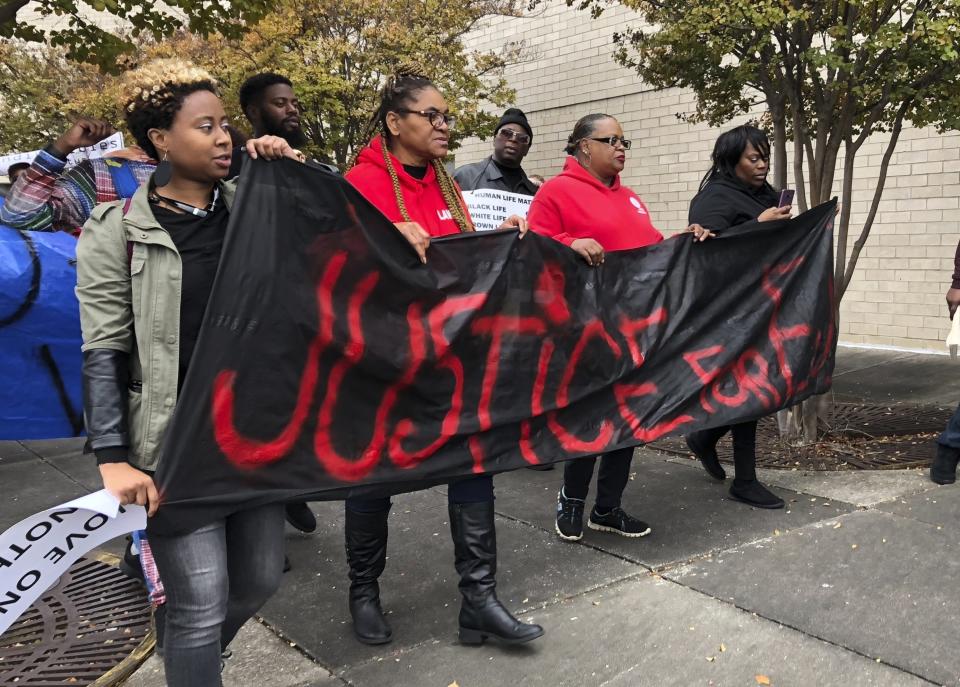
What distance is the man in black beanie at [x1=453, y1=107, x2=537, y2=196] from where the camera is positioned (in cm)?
585

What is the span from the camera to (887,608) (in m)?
3.26

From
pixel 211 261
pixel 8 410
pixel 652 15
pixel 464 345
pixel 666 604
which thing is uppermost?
pixel 652 15

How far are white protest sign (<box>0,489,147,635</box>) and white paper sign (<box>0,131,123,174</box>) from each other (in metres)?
1.84

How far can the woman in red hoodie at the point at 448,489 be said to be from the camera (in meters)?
3.09

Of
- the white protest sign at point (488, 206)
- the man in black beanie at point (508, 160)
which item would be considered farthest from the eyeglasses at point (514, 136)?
the white protest sign at point (488, 206)

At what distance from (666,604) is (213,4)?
4825mm

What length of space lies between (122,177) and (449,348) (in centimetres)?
144

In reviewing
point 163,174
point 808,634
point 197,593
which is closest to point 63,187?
point 163,174

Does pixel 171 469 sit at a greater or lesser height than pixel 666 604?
greater

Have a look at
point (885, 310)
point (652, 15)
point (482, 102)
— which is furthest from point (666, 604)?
point (482, 102)

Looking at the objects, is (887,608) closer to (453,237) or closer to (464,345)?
(464,345)

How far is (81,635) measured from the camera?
3.43m

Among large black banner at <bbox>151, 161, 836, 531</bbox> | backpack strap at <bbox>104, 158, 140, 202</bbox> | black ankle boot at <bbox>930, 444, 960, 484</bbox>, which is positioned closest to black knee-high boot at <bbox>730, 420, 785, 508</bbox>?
large black banner at <bbox>151, 161, 836, 531</bbox>

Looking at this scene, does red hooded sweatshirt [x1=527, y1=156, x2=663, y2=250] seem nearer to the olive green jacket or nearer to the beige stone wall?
the olive green jacket
